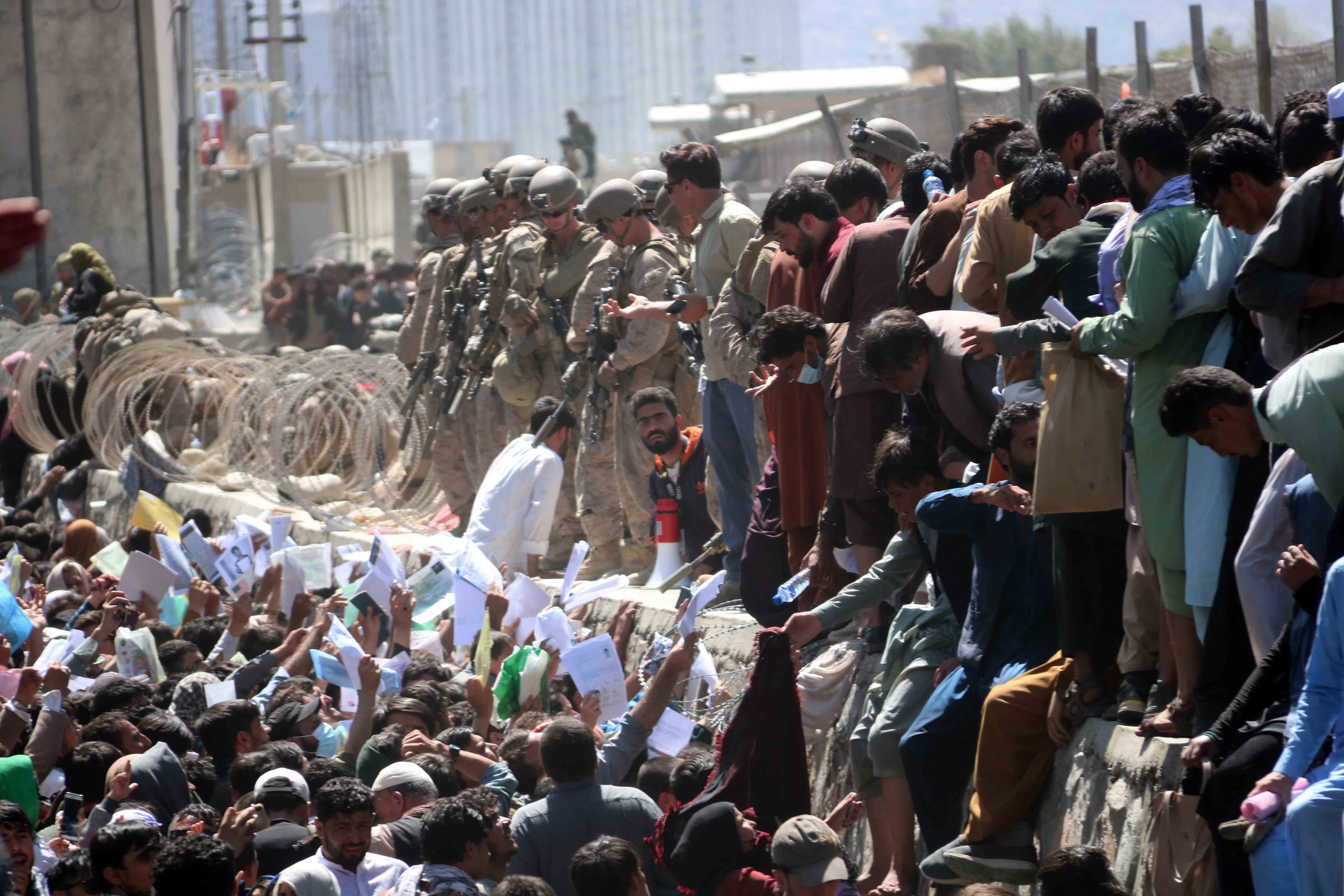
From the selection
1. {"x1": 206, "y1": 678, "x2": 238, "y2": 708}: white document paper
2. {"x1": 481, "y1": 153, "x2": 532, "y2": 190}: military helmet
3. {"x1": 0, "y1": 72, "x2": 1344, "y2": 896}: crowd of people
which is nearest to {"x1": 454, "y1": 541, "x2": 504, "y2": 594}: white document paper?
{"x1": 0, "y1": 72, "x2": 1344, "y2": 896}: crowd of people

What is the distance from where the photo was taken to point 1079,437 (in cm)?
504

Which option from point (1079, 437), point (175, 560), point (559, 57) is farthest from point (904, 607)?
point (559, 57)

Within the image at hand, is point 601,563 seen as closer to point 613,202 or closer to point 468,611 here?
point 613,202

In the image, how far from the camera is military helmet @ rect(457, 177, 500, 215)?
11648 millimetres

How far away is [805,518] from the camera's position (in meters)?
7.06

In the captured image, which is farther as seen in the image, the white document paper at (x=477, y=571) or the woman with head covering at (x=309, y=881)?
the white document paper at (x=477, y=571)

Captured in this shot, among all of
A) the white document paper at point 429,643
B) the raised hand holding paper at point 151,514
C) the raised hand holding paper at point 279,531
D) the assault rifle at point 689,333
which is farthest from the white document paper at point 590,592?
the raised hand holding paper at point 151,514

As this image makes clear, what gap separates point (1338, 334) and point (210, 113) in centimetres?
5726

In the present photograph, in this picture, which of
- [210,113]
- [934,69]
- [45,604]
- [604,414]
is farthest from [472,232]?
[210,113]

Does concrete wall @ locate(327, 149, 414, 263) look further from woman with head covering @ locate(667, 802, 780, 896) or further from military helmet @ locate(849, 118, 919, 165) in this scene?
woman with head covering @ locate(667, 802, 780, 896)

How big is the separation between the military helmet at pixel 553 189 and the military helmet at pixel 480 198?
4.90 feet

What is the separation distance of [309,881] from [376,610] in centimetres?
345

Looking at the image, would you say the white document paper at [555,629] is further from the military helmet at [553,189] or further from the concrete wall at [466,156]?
the concrete wall at [466,156]

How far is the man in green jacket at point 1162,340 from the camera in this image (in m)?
4.69
